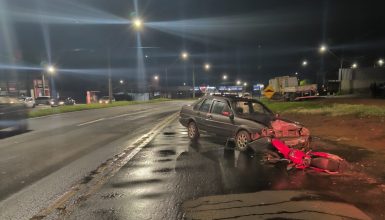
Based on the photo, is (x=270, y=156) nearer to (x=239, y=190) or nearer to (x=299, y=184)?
(x=299, y=184)

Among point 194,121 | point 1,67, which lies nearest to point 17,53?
point 1,67

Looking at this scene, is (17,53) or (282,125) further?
(17,53)

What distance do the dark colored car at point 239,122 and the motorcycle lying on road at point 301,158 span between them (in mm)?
479

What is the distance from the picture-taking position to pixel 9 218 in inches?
222

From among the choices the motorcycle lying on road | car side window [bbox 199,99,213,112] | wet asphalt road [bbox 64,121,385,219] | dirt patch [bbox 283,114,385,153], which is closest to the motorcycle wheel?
the motorcycle lying on road

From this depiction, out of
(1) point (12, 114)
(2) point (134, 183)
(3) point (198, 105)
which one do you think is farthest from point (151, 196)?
(1) point (12, 114)

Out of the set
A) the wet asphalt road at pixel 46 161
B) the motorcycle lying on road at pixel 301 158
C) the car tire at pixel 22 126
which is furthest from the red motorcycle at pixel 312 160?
the car tire at pixel 22 126

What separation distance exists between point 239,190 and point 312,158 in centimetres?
275

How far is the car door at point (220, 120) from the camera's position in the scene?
12069 millimetres

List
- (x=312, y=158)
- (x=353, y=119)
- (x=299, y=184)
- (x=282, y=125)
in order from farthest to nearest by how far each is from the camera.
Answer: (x=353, y=119) → (x=282, y=125) → (x=312, y=158) → (x=299, y=184)

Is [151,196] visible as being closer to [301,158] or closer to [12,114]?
[301,158]

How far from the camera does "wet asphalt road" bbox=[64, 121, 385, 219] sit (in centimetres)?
577

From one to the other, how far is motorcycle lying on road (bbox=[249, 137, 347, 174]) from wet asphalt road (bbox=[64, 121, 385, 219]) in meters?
0.27

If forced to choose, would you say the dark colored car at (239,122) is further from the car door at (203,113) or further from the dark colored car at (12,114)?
the dark colored car at (12,114)
